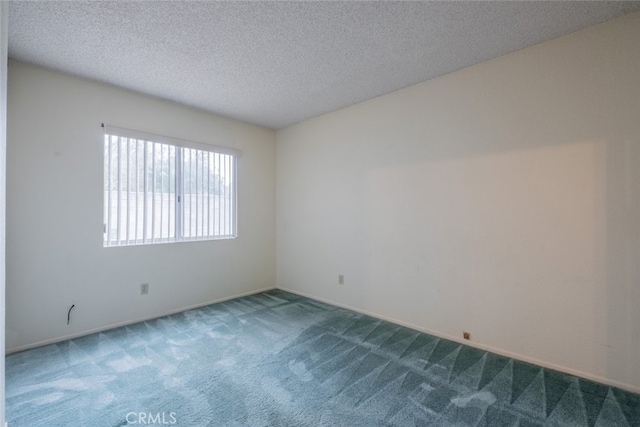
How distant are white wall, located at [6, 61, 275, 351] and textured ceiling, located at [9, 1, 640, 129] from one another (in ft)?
1.01

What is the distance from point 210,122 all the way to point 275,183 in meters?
1.33

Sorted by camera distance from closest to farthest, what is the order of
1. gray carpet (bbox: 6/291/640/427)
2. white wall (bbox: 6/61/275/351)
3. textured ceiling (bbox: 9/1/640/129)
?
gray carpet (bbox: 6/291/640/427), textured ceiling (bbox: 9/1/640/129), white wall (bbox: 6/61/275/351)

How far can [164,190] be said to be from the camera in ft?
11.1

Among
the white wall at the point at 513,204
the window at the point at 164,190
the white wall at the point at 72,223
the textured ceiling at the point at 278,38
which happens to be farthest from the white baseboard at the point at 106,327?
the textured ceiling at the point at 278,38

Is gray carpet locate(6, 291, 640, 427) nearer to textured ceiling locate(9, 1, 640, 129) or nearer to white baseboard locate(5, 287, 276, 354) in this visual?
white baseboard locate(5, 287, 276, 354)

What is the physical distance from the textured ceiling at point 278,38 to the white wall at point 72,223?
0.31 meters

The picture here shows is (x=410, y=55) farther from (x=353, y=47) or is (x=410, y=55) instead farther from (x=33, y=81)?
(x=33, y=81)

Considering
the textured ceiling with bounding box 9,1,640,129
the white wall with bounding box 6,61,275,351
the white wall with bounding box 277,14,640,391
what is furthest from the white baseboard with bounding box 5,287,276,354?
the textured ceiling with bounding box 9,1,640,129

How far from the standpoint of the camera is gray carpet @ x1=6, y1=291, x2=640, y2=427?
170 centimetres

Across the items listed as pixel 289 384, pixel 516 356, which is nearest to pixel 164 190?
pixel 289 384

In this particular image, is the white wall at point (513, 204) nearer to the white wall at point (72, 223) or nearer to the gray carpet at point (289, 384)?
the gray carpet at point (289, 384)

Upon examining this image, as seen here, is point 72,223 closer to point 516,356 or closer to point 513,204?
point 513,204

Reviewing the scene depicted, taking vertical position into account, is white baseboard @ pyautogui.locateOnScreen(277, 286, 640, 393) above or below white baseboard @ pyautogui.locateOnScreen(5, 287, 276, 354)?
below

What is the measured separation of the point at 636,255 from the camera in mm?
1928
